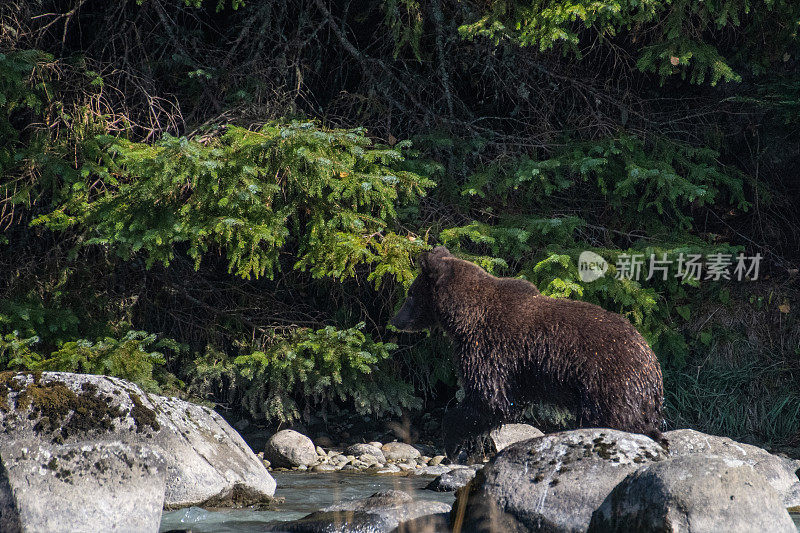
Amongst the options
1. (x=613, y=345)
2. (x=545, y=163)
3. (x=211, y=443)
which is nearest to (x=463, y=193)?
(x=545, y=163)

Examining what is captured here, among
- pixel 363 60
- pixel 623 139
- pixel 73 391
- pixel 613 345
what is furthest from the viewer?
pixel 363 60

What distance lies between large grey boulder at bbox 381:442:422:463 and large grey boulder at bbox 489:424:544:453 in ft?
3.14

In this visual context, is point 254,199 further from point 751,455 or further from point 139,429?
point 751,455

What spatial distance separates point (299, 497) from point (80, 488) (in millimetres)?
2062

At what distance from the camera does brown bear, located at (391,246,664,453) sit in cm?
613

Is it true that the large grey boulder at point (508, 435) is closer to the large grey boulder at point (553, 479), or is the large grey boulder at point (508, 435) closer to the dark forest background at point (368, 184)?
the dark forest background at point (368, 184)

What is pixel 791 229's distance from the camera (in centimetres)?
1044

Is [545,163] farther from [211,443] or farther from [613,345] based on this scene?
[211,443]

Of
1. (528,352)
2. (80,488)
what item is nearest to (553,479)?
(528,352)

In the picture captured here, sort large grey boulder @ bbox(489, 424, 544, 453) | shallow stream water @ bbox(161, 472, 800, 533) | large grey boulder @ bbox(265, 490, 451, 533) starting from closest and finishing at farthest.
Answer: large grey boulder @ bbox(265, 490, 451, 533), shallow stream water @ bbox(161, 472, 800, 533), large grey boulder @ bbox(489, 424, 544, 453)

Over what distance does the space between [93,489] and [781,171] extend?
8.94 metres

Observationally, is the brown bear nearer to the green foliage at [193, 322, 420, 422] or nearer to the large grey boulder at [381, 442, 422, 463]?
the green foliage at [193, 322, 420, 422]

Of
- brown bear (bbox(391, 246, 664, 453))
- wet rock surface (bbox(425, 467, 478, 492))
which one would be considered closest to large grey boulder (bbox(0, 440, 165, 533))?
wet rock surface (bbox(425, 467, 478, 492))

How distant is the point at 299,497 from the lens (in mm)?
6785
